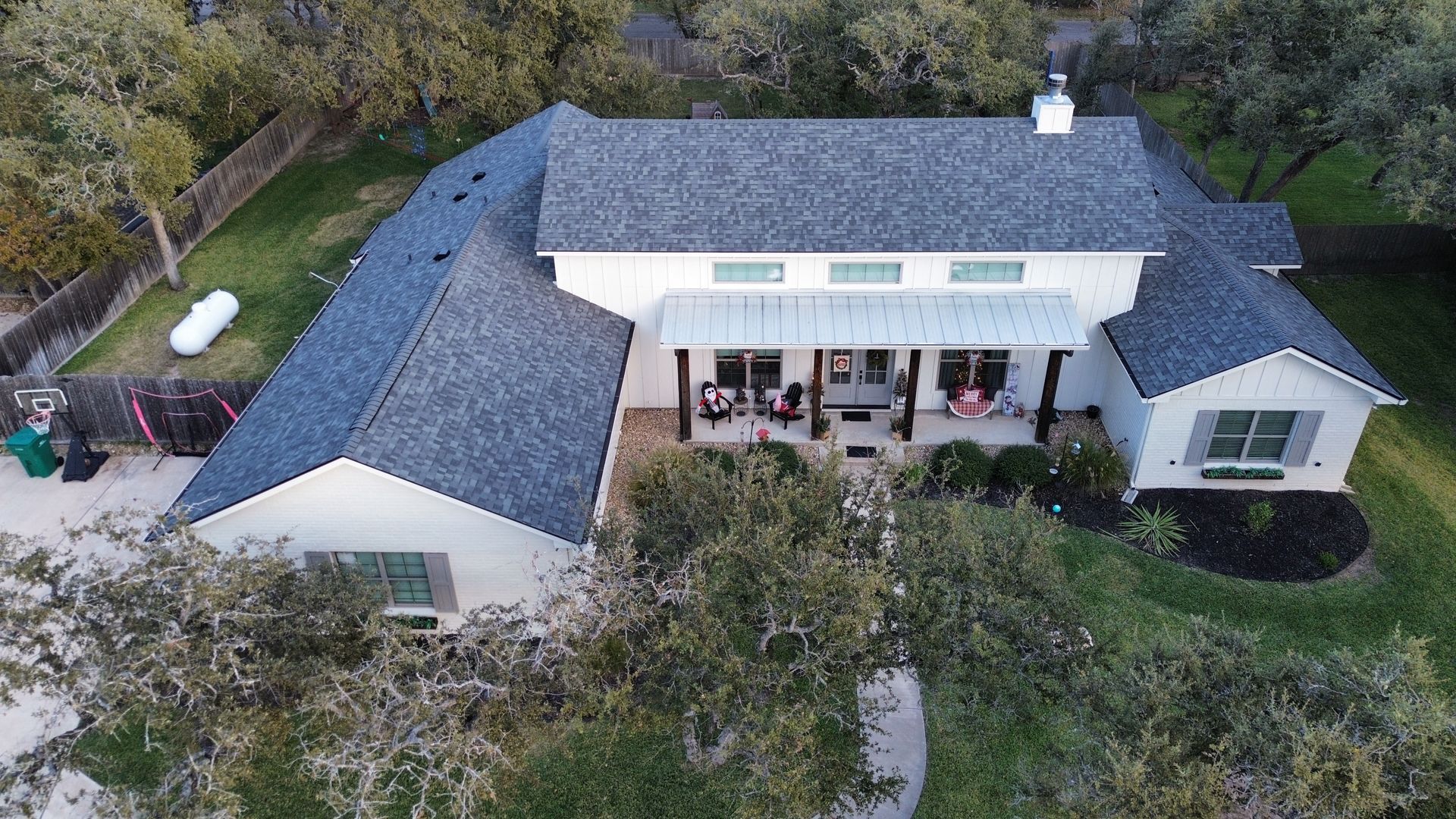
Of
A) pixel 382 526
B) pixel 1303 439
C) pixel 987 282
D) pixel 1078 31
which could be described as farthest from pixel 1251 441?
pixel 1078 31

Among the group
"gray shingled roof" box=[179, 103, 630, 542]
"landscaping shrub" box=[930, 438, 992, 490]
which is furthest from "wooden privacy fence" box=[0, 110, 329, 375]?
"landscaping shrub" box=[930, 438, 992, 490]

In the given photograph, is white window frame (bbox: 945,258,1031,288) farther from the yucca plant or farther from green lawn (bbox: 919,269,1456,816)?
green lawn (bbox: 919,269,1456,816)

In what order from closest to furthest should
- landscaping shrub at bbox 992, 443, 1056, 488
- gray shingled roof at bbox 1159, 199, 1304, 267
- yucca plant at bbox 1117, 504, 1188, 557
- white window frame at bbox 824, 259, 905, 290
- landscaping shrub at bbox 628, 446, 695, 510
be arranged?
landscaping shrub at bbox 628, 446, 695, 510 < yucca plant at bbox 1117, 504, 1188, 557 < landscaping shrub at bbox 992, 443, 1056, 488 < white window frame at bbox 824, 259, 905, 290 < gray shingled roof at bbox 1159, 199, 1304, 267

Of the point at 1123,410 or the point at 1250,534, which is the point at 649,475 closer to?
the point at 1123,410

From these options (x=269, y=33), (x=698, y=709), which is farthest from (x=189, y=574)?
(x=269, y=33)

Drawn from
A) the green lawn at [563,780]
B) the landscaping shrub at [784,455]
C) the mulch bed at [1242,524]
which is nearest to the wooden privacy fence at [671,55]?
the landscaping shrub at [784,455]

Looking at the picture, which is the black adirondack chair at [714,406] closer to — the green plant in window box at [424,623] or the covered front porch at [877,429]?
the covered front porch at [877,429]

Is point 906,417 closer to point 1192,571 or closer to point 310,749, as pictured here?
point 1192,571
